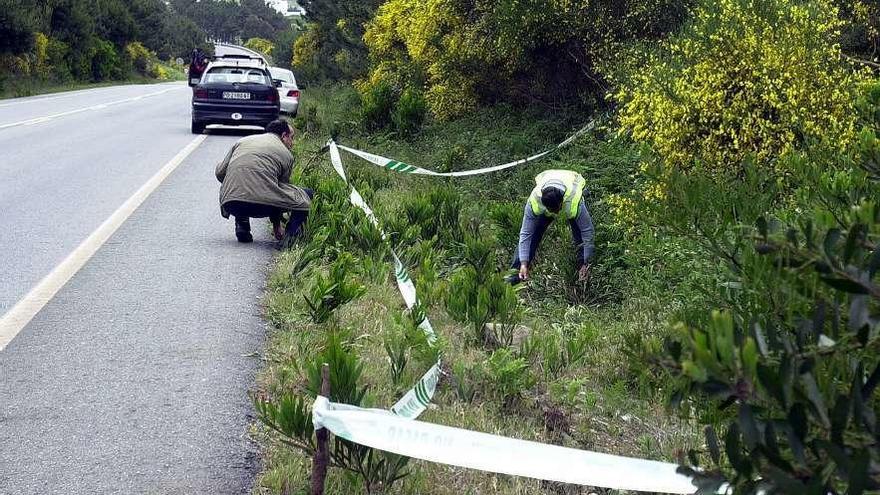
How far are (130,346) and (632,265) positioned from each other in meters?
3.97

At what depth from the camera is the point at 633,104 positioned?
28.7 feet

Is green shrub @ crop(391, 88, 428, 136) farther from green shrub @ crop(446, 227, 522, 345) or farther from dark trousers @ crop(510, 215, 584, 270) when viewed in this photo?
green shrub @ crop(446, 227, 522, 345)

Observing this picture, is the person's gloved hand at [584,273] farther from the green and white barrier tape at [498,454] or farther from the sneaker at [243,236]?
the green and white barrier tape at [498,454]

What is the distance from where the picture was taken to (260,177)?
9086mm

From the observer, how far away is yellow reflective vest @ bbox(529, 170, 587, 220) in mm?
7898

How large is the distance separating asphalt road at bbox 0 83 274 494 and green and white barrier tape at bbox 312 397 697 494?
69 centimetres

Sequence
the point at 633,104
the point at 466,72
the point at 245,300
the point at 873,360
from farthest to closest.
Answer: the point at 466,72, the point at 633,104, the point at 245,300, the point at 873,360

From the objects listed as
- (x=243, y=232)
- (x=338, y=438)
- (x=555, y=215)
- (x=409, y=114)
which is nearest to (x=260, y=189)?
(x=243, y=232)

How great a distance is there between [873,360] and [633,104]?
6452 millimetres

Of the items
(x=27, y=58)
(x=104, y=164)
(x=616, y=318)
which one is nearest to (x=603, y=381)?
(x=616, y=318)

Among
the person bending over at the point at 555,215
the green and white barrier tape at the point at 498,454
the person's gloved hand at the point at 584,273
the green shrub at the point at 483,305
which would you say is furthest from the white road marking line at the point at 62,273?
the person's gloved hand at the point at 584,273

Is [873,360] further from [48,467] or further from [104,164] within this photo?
[104,164]

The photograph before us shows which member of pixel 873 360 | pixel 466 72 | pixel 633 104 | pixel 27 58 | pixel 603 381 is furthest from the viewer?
pixel 27 58

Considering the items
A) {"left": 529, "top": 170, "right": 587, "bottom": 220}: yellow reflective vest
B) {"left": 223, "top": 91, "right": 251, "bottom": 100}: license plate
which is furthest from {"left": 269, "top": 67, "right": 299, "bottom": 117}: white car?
{"left": 529, "top": 170, "right": 587, "bottom": 220}: yellow reflective vest
